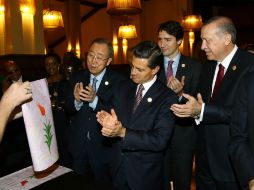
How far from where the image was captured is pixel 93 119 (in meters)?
2.44

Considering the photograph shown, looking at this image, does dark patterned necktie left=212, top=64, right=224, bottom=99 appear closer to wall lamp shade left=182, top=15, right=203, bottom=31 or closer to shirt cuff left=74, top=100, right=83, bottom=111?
shirt cuff left=74, top=100, right=83, bottom=111

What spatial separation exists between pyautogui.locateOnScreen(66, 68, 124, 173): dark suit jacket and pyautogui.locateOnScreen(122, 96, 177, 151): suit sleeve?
49cm

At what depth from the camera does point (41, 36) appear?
6.66 metres

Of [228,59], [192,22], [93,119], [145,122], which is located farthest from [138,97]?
[192,22]

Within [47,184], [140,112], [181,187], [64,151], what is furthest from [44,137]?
[181,187]

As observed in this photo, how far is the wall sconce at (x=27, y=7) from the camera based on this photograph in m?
5.94

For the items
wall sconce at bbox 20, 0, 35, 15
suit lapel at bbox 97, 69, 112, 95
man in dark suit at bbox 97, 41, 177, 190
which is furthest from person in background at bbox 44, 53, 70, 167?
wall sconce at bbox 20, 0, 35, 15

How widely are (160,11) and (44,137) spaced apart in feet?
39.9

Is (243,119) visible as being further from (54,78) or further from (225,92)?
(54,78)

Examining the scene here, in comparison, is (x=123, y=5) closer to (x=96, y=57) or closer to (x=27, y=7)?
(x=96, y=57)

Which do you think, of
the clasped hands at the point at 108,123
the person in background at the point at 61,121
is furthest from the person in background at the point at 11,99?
the person in background at the point at 61,121

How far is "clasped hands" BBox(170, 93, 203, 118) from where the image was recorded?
195cm

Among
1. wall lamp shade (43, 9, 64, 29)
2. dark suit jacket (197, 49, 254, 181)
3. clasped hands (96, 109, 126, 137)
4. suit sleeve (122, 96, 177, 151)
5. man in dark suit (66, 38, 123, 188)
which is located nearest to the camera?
clasped hands (96, 109, 126, 137)

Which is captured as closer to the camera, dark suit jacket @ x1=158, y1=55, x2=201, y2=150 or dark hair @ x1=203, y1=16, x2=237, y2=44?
dark hair @ x1=203, y1=16, x2=237, y2=44
